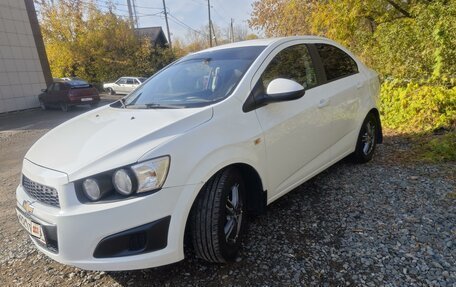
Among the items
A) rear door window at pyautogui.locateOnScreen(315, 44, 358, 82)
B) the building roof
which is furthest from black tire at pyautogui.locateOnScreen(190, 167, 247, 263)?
the building roof

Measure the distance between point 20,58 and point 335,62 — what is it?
16.0m

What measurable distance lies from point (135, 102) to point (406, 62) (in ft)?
20.2

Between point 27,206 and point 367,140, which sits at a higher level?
point 27,206

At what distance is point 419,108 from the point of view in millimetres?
6004

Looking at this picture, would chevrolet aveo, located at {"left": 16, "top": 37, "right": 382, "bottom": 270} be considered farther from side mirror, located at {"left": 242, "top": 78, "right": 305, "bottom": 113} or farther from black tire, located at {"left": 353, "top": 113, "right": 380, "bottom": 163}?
black tire, located at {"left": 353, "top": 113, "right": 380, "bottom": 163}

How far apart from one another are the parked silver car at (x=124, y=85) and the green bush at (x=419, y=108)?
61.8 feet

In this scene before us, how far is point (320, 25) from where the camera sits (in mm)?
9531

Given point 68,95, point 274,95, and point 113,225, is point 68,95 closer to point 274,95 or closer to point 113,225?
point 274,95

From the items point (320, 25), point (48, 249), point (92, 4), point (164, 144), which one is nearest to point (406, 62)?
point (320, 25)

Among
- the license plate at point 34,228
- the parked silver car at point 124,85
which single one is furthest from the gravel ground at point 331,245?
the parked silver car at point 124,85

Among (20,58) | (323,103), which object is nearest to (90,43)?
(20,58)

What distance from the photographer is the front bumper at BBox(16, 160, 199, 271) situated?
6.22 feet

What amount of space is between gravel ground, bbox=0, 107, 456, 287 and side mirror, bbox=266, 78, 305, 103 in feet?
3.82

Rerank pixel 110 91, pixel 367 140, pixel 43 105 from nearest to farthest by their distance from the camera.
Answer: pixel 367 140 < pixel 43 105 < pixel 110 91
